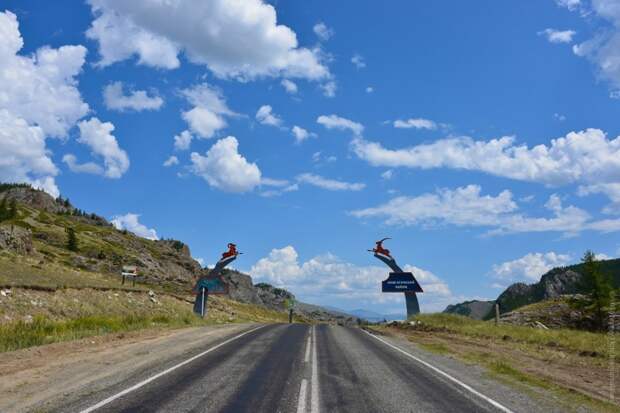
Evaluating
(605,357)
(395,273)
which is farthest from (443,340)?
(395,273)

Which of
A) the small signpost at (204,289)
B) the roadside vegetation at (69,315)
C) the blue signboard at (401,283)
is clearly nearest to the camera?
the roadside vegetation at (69,315)

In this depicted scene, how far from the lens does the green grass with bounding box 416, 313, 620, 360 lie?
20.8 meters

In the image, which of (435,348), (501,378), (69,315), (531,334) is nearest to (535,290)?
(531,334)

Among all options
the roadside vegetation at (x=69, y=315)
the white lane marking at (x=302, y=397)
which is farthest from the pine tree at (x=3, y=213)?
the white lane marking at (x=302, y=397)

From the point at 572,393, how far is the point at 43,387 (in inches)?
490

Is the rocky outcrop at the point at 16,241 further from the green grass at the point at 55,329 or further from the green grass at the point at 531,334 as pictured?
the green grass at the point at 531,334

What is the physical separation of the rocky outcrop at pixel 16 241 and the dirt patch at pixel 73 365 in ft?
196

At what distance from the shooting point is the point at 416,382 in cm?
1212

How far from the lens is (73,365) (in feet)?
43.8

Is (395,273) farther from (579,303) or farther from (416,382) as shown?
(416,382)

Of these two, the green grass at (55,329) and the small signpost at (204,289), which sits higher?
the small signpost at (204,289)

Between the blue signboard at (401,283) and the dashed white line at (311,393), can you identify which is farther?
the blue signboard at (401,283)

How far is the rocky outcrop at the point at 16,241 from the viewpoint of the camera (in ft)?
228

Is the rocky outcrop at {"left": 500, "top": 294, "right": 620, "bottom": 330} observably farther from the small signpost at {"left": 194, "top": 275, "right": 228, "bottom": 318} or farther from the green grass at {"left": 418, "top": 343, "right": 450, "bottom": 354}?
the small signpost at {"left": 194, "top": 275, "right": 228, "bottom": 318}
